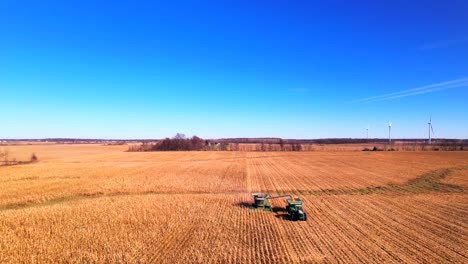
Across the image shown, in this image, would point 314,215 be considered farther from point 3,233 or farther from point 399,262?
point 3,233

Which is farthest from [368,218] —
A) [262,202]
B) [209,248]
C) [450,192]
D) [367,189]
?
[450,192]

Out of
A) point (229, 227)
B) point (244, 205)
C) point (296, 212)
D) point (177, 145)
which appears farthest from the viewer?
point (177, 145)

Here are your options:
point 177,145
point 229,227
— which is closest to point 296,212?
point 229,227

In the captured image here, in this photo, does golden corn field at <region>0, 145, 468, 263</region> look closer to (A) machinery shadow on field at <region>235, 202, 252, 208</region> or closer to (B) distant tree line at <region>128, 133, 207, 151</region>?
(A) machinery shadow on field at <region>235, 202, 252, 208</region>

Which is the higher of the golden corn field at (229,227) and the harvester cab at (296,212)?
the harvester cab at (296,212)

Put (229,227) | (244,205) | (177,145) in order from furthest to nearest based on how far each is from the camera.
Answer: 1. (177,145)
2. (244,205)
3. (229,227)

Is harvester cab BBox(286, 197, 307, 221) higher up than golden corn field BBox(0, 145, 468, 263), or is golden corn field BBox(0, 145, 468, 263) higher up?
harvester cab BBox(286, 197, 307, 221)

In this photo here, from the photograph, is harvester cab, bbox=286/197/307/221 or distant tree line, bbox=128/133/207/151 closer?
harvester cab, bbox=286/197/307/221

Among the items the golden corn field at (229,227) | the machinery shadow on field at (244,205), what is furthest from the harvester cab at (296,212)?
the machinery shadow on field at (244,205)

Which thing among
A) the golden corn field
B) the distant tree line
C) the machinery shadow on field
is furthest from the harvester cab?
the distant tree line

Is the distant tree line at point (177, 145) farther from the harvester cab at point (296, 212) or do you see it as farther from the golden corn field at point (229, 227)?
the harvester cab at point (296, 212)

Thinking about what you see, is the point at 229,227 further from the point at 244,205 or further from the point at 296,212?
the point at 244,205
